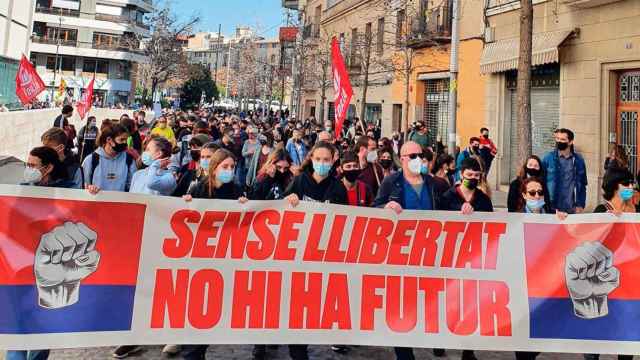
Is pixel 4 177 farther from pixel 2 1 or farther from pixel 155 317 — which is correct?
pixel 2 1

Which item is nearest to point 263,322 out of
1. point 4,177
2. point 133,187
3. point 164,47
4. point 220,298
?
point 220,298

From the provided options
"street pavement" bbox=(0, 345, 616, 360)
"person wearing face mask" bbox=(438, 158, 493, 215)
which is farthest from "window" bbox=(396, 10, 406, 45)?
"street pavement" bbox=(0, 345, 616, 360)

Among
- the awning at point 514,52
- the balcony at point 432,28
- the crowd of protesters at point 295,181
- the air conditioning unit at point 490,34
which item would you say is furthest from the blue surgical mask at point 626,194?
the balcony at point 432,28

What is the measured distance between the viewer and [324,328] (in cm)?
398

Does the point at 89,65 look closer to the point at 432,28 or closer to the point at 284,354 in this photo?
the point at 432,28

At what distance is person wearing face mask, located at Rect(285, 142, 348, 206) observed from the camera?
4.76 metres

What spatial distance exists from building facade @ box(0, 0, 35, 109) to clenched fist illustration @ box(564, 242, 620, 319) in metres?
32.8

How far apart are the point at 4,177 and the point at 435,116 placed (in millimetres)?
16137

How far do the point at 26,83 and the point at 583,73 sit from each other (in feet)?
49.8

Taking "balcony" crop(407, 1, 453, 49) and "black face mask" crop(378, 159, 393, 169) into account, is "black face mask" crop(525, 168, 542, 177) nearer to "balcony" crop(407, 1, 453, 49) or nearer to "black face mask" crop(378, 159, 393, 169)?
"black face mask" crop(378, 159, 393, 169)

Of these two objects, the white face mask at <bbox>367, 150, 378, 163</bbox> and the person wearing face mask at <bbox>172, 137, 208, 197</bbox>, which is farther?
the white face mask at <bbox>367, 150, 378, 163</bbox>

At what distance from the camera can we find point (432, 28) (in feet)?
70.7

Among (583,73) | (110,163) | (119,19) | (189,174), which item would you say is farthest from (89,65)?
(110,163)

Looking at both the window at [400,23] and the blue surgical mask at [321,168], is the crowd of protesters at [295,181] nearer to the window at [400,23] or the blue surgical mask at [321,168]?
the blue surgical mask at [321,168]
